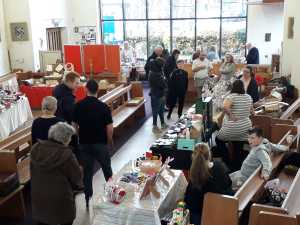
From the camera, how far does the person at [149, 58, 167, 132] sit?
8.20 m

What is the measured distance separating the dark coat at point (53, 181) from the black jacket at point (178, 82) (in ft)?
16.9

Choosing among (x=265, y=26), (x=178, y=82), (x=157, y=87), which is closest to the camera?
(x=157, y=87)

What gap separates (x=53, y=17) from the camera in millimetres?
14227

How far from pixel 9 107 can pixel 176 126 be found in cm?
406

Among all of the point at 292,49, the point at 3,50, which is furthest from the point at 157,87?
the point at 3,50

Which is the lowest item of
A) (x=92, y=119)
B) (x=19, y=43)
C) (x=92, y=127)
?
(x=92, y=127)

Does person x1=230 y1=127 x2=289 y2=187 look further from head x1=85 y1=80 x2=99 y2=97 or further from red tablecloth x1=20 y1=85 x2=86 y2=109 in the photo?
red tablecloth x1=20 y1=85 x2=86 y2=109

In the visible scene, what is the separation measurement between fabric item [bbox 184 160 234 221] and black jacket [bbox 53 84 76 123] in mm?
2360

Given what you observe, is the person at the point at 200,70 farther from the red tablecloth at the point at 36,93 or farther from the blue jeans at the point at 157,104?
the red tablecloth at the point at 36,93

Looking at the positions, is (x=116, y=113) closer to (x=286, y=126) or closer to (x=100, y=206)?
(x=286, y=126)

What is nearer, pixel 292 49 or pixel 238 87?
pixel 238 87

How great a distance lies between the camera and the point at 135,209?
3.88 m

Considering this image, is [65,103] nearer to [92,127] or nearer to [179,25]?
[92,127]

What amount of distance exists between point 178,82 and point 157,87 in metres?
0.63
